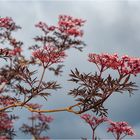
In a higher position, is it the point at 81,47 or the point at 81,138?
the point at 81,47

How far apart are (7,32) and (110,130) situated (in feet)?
28.4

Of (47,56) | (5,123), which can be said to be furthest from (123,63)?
(5,123)

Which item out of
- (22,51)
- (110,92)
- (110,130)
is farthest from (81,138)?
(22,51)

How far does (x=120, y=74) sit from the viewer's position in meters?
7.95

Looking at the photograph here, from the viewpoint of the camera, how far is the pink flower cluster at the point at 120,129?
394 inches

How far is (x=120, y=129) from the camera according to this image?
10.1 meters

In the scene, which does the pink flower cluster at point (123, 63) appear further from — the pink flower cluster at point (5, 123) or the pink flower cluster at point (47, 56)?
the pink flower cluster at point (5, 123)

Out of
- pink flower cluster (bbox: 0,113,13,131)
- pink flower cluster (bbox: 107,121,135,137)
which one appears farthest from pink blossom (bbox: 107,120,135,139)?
pink flower cluster (bbox: 0,113,13,131)

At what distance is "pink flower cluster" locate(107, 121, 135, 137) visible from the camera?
10005mm

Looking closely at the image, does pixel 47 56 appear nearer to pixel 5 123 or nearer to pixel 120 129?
pixel 120 129

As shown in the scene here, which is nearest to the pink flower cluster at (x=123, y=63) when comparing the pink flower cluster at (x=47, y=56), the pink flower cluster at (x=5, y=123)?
the pink flower cluster at (x=47, y=56)

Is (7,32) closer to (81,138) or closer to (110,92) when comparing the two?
(81,138)

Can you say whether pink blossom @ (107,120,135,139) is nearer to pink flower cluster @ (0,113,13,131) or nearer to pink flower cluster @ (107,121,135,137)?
pink flower cluster @ (107,121,135,137)

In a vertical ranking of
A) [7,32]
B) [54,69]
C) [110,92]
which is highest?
[7,32]
